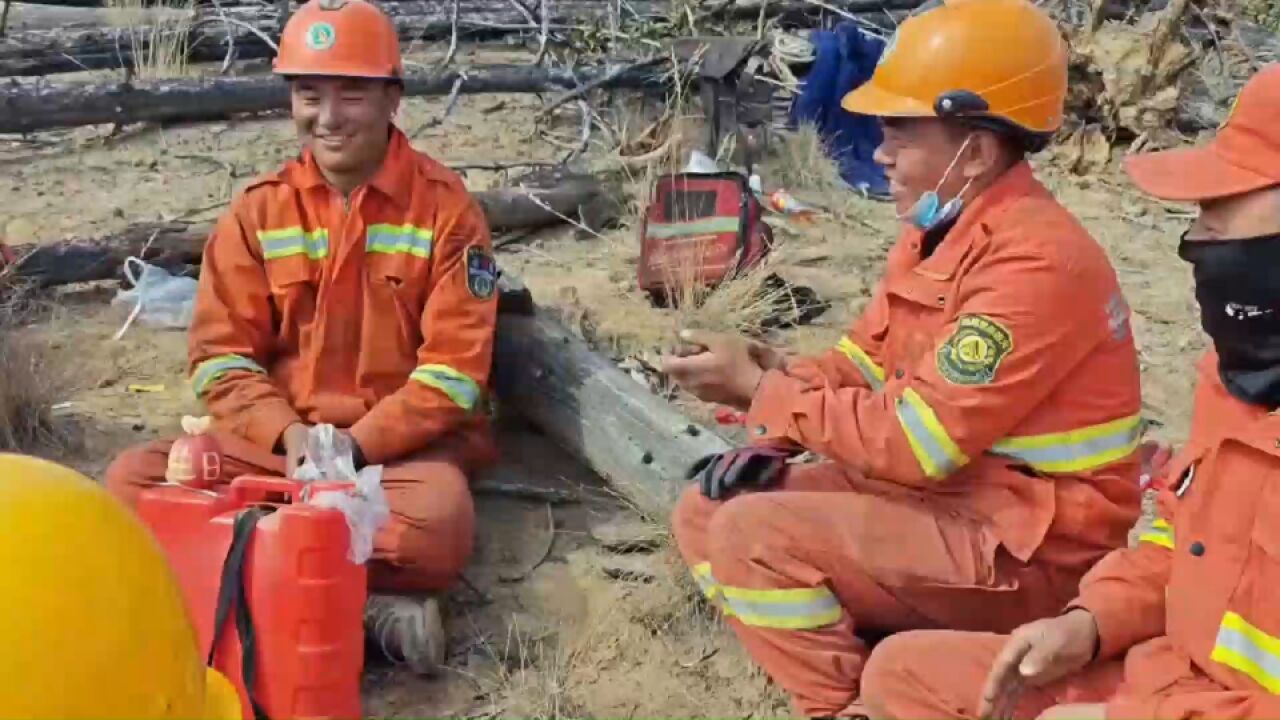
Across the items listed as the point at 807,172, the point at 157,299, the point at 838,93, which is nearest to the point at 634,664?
the point at 157,299

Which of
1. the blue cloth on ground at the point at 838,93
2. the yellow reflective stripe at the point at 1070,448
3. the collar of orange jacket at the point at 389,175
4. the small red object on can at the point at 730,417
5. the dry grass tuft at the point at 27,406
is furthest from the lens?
the blue cloth on ground at the point at 838,93

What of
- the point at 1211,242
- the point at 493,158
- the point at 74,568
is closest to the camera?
the point at 74,568

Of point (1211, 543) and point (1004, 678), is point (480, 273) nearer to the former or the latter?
point (1004, 678)

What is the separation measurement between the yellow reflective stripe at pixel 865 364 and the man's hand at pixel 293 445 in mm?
1468

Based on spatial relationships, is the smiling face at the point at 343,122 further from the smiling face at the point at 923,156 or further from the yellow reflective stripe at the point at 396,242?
the smiling face at the point at 923,156

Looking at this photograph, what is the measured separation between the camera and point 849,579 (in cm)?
343

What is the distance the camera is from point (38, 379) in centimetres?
490

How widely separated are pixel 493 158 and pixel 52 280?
2.77 metres

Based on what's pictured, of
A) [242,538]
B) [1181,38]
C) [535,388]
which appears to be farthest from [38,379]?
[1181,38]

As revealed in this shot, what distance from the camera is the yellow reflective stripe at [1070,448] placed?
3316 mm

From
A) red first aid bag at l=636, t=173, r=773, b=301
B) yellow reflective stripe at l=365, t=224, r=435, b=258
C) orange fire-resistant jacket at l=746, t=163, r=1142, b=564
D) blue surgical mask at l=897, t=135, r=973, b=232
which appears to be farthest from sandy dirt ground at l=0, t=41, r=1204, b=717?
blue surgical mask at l=897, t=135, r=973, b=232

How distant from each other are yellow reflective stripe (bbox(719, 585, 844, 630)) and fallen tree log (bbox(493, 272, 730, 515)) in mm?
811

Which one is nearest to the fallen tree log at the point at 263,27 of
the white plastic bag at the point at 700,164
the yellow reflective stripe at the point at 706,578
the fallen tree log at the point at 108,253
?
the white plastic bag at the point at 700,164

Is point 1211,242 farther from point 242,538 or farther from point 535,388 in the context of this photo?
point 535,388
